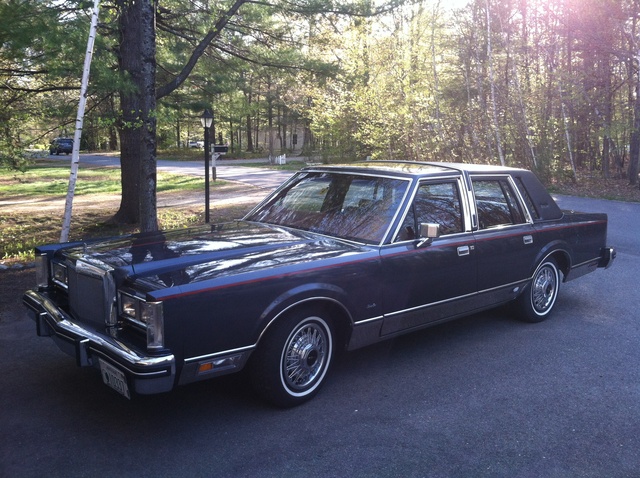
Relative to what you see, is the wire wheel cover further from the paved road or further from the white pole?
the white pole

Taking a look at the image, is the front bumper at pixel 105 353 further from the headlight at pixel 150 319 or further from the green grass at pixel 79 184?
the green grass at pixel 79 184

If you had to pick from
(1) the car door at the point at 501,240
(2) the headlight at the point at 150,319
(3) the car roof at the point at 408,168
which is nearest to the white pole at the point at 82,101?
(3) the car roof at the point at 408,168

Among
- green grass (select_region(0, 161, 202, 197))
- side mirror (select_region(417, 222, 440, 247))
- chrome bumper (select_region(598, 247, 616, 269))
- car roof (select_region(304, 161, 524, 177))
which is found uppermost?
car roof (select_region(304, 161, 524, 177))

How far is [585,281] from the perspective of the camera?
305 inches

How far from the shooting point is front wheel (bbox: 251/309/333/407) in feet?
12.3

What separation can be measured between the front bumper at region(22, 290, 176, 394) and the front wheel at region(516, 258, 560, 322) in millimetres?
3781

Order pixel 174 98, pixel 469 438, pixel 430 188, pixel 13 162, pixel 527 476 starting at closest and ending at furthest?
pixel 527 476 → pixel 469 438 → pixel 430 188 → pixel 13 162 → pixel 174 98

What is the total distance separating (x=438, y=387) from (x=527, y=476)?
1188 mm

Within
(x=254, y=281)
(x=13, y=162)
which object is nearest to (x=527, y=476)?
(x=254, y=281)

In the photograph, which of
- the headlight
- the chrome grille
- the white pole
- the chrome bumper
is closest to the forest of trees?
the white pole

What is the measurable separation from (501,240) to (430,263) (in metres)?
1.00

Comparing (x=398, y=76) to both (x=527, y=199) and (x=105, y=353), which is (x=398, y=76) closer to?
(x=527, y=199)

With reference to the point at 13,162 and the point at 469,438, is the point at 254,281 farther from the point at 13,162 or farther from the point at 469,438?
the point at 13,162

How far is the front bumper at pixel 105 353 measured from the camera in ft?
10.6
